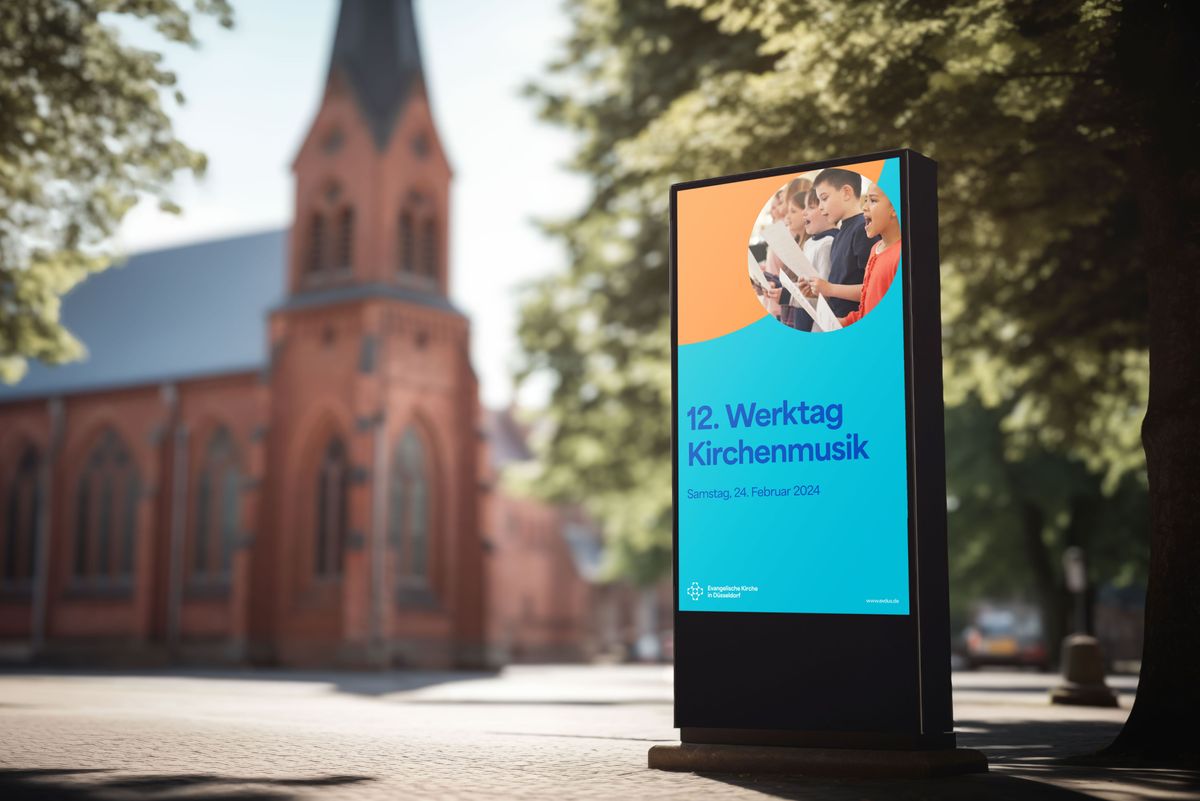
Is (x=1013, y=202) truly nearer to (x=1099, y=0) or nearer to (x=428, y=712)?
(x=1099, y=0)

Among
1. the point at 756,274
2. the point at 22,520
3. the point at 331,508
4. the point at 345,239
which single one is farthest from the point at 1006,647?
the point at 22,520

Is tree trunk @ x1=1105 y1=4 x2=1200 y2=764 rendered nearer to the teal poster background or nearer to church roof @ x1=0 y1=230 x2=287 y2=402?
the teal poster background

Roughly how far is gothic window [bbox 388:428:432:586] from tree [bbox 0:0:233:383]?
21.1 m

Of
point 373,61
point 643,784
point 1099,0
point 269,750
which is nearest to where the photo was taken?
point 643,784

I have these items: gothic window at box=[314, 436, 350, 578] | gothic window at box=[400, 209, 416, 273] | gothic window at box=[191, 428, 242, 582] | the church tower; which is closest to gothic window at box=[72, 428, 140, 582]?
gothic window at box=[191, 428, 242, 582]

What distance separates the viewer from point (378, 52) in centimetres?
4144

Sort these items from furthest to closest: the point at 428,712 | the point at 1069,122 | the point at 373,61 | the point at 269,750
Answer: the point at 373,61 < the point at 428,712 < the point at 1069,122 < the point at 269,750

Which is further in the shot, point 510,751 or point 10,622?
point 10,622

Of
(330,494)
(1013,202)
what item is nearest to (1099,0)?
(1013,202)

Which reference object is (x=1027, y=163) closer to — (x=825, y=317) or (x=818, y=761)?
(x=825, y=317)

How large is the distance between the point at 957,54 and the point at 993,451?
2075cm

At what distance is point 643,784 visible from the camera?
27.5ft

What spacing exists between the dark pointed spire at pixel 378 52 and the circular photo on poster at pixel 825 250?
32550 millimetres

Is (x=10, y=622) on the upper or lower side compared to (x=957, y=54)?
lower
